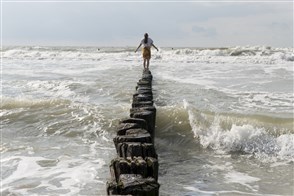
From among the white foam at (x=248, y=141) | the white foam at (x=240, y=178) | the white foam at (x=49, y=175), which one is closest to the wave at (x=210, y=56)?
the white foam at (x=248, y=141)

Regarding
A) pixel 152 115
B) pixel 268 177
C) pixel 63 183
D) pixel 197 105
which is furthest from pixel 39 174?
pixel 197 105

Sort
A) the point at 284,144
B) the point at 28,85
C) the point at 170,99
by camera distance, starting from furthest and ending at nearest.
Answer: the point at 28,85 → the point at 170,99 → the point at 284,144

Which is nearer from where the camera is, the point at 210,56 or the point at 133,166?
the point at 133,166

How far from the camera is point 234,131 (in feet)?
23.2

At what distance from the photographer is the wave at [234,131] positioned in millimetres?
6523

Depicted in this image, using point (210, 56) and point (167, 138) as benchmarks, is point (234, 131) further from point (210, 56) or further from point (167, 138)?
point (210, 56)

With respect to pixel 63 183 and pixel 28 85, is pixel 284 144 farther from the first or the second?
pixel 28 85

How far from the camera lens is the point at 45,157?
5969mm

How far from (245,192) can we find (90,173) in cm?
187

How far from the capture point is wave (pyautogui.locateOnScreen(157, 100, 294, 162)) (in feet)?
21.4

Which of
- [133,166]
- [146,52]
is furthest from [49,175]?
[146,52]

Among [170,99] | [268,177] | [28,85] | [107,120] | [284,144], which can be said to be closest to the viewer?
[268,177]

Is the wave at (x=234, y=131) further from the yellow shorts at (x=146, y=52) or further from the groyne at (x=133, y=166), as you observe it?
the yellow shorts at (x=146, y=52)

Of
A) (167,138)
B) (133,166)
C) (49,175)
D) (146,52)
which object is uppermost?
(146,52)
